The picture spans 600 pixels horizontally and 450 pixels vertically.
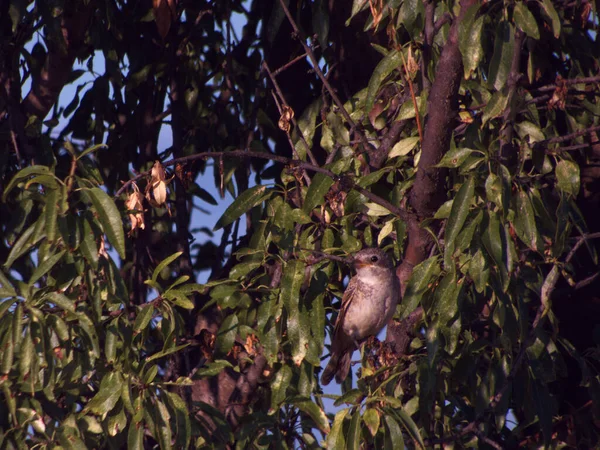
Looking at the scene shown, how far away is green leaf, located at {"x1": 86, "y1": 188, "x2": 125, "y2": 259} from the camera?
118 inches

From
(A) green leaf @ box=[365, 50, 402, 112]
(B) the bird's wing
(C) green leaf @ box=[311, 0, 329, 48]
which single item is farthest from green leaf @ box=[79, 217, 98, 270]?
(B) the bird's wing

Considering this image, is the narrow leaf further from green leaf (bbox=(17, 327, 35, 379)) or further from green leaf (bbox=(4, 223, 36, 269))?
green leaf (bbox=(17, 327, 35, 379))

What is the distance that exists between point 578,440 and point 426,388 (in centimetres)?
154

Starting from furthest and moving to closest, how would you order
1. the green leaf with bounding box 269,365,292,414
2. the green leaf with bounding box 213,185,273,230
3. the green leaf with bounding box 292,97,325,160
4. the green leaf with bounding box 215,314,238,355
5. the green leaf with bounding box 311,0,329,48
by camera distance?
the green leaf with bounding box 292,97,325,160 < the green leaf with bounding box 311,0,329,48 < the green leaf with bounding box 215,314,238,355 < the green leaf with bounding box 269,365,292,414 < the green leaf with bounding box 213,185,273,230

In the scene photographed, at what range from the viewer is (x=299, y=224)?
13.3ft

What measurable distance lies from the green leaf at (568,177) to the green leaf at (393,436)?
107 centimetres

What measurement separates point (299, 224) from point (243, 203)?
1.37 ft

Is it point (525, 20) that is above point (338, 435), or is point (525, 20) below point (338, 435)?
above

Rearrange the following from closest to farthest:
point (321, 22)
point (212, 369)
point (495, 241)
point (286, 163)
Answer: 1. point (495, 241)
2. point (286, 163)
3. point (212, 369)
4. point (321, 22)

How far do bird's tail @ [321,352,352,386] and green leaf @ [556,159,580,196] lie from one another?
251 centimetres

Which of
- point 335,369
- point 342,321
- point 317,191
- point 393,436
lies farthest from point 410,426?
point 335,369

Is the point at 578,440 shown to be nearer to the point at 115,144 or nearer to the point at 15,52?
the point at 115,144

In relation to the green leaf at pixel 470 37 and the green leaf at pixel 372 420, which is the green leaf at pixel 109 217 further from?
the green leaf at pixel 470 37

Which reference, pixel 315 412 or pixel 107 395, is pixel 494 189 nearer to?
pixel 315 412
